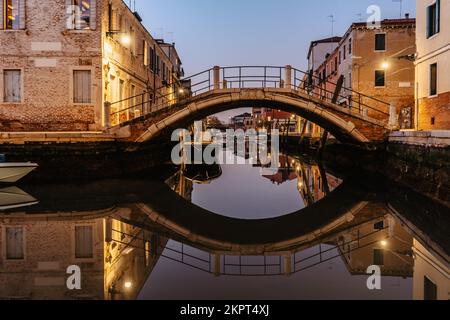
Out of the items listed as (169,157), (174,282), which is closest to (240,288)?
(174,282)

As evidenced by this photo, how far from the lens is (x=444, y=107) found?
47.3 feet

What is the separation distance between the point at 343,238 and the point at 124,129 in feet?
31.5

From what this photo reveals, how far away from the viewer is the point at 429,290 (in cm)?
516

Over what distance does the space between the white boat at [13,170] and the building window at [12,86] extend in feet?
13.0

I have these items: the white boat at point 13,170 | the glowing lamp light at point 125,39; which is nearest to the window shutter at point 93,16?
the glowing lamp light at point 125,39

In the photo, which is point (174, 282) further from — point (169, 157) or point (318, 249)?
point (169, 157)

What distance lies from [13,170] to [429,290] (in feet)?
35.1

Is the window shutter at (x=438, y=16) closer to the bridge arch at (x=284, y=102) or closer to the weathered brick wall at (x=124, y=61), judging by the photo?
the bridge arch at (x=284, y=102)

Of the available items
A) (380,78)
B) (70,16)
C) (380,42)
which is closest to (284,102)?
(70,16)

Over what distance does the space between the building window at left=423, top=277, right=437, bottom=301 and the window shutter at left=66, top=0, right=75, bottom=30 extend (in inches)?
538

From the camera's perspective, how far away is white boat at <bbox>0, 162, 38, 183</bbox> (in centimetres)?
1198

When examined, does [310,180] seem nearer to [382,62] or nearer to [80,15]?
[80,15]

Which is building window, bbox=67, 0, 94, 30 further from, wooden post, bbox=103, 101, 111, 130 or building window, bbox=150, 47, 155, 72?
building window, bbox=150, 47, 155, 72

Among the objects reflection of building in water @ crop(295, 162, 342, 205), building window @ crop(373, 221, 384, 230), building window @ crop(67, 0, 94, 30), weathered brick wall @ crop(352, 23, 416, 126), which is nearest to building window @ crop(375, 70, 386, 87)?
weathered brick wall @ crop(352, 23, 416, 126)
